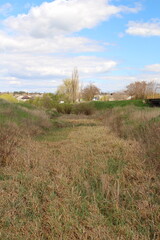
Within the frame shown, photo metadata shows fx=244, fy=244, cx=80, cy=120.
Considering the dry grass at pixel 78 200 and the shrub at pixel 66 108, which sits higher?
the shrub at pixel 66 108

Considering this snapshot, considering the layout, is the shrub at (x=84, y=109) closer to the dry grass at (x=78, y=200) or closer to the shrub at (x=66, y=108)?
the shrub at (x=66, y=108)

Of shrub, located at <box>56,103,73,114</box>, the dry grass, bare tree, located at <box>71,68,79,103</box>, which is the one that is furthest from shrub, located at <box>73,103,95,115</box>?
the dry grass

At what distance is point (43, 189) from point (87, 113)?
22235 mm

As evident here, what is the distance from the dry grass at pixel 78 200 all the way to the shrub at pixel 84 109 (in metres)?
20.3

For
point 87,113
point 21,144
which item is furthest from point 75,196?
point 87,113

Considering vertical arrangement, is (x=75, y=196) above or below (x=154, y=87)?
below

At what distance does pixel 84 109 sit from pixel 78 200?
2271cm

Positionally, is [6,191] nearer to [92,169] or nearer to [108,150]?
[92,169]

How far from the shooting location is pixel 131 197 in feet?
13.2

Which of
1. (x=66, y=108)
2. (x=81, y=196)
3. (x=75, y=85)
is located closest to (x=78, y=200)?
(x=81, y=196)

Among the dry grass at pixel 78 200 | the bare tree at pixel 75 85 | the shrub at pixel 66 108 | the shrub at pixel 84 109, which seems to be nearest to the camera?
the dry grass at pixel 78 200

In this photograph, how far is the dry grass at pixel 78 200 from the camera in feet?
10.3

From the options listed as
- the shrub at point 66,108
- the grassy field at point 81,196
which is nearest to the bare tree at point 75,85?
the shrub at point 66,108

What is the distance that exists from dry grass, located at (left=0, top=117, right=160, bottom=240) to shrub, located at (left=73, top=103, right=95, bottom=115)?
2034cm
